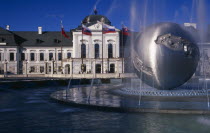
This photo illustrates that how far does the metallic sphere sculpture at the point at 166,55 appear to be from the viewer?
12938 millimetres

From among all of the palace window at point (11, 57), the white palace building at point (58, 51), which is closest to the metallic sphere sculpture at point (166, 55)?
the white palace building at point (58, 51)

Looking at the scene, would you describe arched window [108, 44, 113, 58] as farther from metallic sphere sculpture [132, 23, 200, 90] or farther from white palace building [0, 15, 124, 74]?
metallic sphere sculpture [132, 23, 200, 90]

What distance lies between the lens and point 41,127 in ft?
22.4

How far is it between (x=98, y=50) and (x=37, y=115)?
169 feet

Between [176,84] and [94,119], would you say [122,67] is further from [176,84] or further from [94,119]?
[94,119]

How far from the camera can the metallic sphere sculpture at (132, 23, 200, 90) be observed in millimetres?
12938

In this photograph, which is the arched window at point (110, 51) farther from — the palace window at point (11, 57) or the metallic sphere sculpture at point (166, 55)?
the metallic sphere sculpture at point (166, 55)

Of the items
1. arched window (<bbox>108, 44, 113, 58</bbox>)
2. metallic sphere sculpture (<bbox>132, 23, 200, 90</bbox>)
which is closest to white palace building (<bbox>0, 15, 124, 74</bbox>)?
arched window (<bbox>108, 44, 113, 58</bbox>)

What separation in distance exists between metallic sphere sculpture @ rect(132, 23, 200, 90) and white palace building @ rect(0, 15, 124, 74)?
129 feet

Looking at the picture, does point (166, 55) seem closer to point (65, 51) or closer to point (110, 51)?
point (110, 51)

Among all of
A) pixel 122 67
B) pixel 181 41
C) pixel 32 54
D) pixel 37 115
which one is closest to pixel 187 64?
pixel 181 41

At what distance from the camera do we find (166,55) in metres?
12.9

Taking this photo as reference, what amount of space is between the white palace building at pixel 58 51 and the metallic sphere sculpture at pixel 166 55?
1547 inches

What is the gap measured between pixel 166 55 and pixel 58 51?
176 ft
